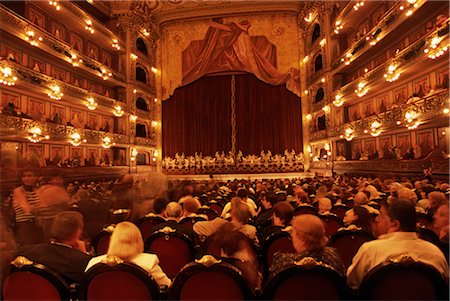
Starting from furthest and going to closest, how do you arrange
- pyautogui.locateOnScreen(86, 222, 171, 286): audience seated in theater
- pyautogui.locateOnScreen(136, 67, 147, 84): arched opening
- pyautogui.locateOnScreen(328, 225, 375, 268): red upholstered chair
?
pyautogui.locateOnScreen(136, 67, 147, 84): arched opening → pyautogui.locateOnScreen(328, 225, 375, 268): red upholstered chair → pyautogui.locateOnScreen(86, 222, 171, 286): audience seated in theater

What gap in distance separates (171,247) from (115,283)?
1283 mm

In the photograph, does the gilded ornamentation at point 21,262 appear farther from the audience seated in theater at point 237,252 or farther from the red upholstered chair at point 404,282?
the red upholstered chair at point 404,282

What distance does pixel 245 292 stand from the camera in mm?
2203

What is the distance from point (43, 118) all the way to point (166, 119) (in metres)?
10.5

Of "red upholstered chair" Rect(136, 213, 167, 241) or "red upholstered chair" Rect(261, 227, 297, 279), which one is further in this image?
"red upholstered chair" Rect(136, 213, 167, 241)

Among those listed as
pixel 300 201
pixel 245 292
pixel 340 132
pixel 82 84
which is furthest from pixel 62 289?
pixel 82 84

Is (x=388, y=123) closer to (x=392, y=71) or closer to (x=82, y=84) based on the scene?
(x=392, y=71)

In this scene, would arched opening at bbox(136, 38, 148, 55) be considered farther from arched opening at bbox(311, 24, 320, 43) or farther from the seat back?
the seat back

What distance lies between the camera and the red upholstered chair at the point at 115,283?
2289 millimetres

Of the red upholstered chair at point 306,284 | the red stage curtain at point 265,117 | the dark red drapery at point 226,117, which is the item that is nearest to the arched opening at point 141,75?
the dark red drapery at point 226,117

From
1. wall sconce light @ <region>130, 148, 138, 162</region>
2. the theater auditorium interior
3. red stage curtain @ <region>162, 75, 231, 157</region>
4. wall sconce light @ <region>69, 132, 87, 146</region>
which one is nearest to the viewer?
the theater auditorium interior

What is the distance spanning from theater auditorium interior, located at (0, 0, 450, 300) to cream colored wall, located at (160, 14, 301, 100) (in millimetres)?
109

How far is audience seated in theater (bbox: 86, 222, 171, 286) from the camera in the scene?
2.53 metres

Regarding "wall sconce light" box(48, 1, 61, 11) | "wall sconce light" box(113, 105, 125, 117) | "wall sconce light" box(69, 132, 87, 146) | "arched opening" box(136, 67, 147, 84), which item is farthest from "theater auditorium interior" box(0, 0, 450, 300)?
"wall sconce light" box(48, 1, 61, 11)
